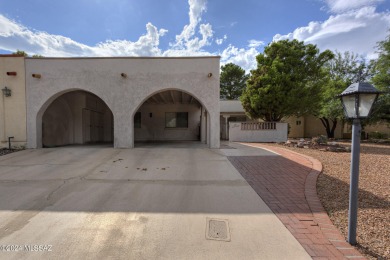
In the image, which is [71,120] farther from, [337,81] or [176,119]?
[337,81]

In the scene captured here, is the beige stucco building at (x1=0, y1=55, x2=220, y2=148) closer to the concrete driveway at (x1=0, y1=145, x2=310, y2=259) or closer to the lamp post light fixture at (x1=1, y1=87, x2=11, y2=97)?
the lamp post light fixture at (x1=1, y1=87, x2=11, y2=97)

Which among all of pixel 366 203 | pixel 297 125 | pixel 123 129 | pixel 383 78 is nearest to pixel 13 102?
pixel 123 129

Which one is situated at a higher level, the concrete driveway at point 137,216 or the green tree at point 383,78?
the green tree at point 383,78

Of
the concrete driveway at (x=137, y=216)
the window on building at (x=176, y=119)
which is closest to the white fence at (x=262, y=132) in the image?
the window on building at (x=176, y=119)

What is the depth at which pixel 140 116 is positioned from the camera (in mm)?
14930

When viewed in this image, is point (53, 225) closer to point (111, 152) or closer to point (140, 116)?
point (111, 152)

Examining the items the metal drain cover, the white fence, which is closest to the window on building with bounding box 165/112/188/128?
the white fence

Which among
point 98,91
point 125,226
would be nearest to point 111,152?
point 98,91

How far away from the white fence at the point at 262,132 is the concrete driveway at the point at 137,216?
9.13 meters

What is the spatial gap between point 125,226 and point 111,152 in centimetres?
575

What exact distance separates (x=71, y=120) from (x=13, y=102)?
3.14 metres

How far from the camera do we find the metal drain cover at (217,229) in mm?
2523

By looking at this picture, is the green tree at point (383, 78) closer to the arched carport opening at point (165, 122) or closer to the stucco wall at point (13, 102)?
the arched carport opening at point (165, 122)

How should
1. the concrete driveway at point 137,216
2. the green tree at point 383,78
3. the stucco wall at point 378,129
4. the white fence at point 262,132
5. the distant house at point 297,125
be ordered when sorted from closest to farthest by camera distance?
the concrete driveway at point 137,216 → the green tree at point 383,78 → the white fence at point 262,132 → the distant house at point 297,125 → the stucco wall at point 378,129
